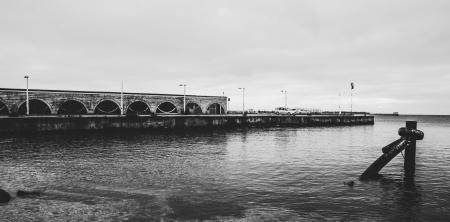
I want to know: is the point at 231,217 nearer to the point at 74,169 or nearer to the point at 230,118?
the point at 74,169

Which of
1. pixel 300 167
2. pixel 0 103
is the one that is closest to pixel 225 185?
pixel 300 167

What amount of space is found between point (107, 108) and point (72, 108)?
7.07 m

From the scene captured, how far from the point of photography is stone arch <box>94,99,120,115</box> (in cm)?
6807

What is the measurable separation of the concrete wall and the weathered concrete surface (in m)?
17.9

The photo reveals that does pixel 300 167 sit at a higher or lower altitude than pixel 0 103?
lower

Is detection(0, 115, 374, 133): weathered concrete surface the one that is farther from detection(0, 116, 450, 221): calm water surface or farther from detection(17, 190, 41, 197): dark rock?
detection(17, 190, 41, 197): dark rock

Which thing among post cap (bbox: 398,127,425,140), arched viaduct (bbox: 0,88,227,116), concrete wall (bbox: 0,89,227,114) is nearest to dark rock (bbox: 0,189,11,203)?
post cap (bbox: 398,127,425,140)

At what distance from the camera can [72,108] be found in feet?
222

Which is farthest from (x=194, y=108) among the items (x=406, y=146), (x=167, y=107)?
(x=406, y=146)

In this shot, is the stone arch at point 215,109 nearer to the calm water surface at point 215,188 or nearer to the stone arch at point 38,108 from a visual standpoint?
the stone arch at point 38,108

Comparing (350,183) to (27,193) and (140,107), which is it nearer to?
(27,193)

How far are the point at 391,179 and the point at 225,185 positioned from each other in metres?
8.42

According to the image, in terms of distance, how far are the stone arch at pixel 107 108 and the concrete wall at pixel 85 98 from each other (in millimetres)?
1389

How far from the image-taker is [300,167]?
21.2 metres
